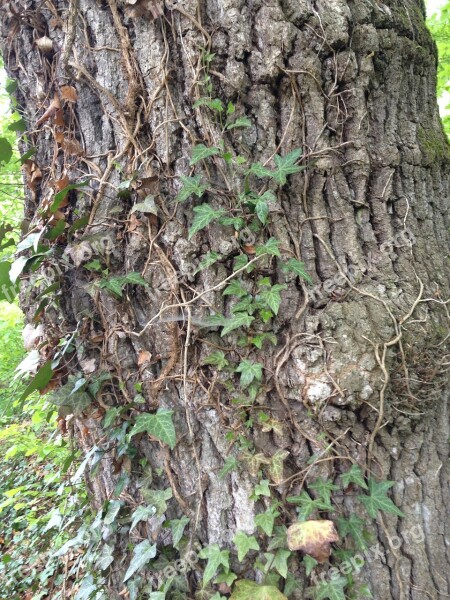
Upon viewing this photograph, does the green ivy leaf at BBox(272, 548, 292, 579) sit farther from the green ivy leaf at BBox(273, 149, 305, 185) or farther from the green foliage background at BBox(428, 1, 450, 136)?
the green foliage background at BBox(428, 1, 450, 136)

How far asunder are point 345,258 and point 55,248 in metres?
1.08

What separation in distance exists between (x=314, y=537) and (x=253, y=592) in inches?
11.4

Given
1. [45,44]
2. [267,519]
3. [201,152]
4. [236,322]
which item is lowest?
[267,519]

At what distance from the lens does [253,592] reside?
50.8 inches

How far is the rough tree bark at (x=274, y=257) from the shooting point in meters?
1.38

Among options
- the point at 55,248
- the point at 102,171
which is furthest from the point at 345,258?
the point at 55,248

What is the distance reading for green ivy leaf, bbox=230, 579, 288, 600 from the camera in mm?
1256

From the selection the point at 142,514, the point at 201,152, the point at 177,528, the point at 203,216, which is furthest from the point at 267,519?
the point at 201,152

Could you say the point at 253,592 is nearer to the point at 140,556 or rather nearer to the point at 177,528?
the point at 177,528

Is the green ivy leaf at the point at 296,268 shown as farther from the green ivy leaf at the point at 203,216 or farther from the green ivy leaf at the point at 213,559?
the green ivy leaf at the point at 213,559

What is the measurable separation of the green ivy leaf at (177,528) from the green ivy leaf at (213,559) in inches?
3.5

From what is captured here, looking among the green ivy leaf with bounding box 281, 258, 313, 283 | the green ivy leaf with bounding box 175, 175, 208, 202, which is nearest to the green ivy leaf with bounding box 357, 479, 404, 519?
the green ivy leaf with bounding box 281, 258, 313, 283

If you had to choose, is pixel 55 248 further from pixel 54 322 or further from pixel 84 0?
pixel 84 0

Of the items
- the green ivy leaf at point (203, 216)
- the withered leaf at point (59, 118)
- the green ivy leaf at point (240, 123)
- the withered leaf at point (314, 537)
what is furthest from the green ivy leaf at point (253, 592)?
the withered leaf at point (59, 118)
